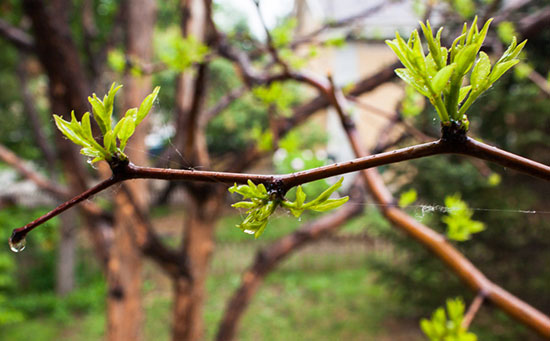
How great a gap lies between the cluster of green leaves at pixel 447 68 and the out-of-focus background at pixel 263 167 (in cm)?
28

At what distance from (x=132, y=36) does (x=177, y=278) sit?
51.9 inches

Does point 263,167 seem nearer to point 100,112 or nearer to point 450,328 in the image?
point 450,328

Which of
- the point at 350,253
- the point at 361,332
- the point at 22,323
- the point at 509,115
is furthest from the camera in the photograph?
the point at 350,253

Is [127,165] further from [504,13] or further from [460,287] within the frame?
[460,287]

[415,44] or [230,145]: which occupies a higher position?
[230,145]

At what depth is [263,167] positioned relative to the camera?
5.06 meters

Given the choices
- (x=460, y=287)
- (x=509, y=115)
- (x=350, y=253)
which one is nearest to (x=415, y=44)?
(x=509, y=115)

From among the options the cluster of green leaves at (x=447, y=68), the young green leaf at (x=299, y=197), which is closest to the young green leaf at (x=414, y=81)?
the cluster of green leaves at (x=447, y=68)

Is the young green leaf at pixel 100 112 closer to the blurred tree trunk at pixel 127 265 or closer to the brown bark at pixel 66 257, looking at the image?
the blurred tree trunk at pixel 127 265

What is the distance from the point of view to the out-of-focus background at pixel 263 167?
5.44 ft

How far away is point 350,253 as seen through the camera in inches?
253

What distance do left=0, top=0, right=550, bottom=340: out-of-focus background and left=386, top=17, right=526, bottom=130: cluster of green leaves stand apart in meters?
0.28

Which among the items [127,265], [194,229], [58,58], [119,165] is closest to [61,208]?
[119,165]

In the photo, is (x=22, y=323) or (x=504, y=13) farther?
(x=22, y=323)
